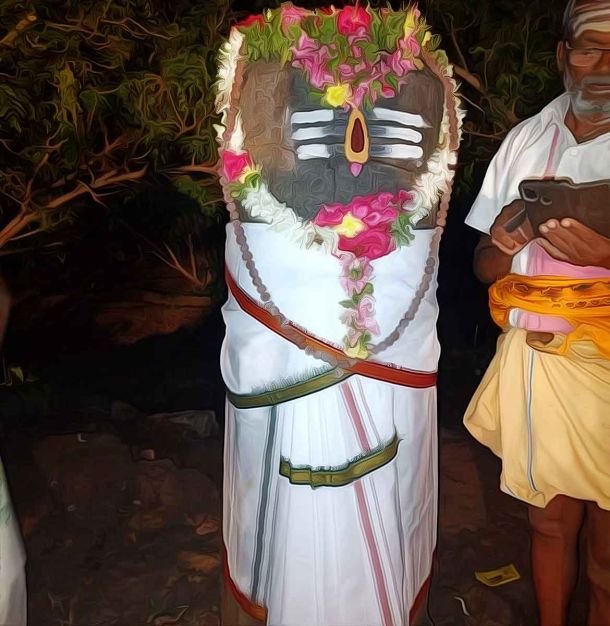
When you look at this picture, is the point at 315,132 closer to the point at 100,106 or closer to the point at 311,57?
the point at 311,57

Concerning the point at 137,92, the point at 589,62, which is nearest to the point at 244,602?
the point at 137,92

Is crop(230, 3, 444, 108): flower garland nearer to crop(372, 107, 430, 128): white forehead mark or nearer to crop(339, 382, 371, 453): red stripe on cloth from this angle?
crop(372, 107, 430, 128): white forehead mark

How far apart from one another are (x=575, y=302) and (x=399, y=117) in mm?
840

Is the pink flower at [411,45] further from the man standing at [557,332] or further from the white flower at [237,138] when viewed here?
the white flower at [237,138]

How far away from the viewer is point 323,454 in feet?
8.19

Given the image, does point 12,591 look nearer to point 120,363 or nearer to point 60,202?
point 120,363

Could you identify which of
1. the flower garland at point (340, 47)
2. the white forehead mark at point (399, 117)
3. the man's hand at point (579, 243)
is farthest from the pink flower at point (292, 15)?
the man's hand at point (579, 243)

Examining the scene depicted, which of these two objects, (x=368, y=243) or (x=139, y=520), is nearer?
(x=368, y=243)

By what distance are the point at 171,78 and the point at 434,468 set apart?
5.30 feet

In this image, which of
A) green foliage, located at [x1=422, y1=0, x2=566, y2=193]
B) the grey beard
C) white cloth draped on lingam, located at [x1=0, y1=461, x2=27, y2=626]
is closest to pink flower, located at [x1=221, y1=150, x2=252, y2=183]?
green foliage, located at [x1=422, y1=0, x2=566, y2=193]

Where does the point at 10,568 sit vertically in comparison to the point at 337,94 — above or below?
below

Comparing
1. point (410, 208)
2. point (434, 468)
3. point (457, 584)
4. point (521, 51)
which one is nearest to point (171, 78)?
point (410, 208)

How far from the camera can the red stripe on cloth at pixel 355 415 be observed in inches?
97.7

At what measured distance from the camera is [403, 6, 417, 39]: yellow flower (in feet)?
7.78
